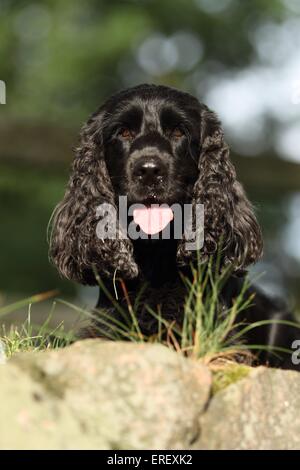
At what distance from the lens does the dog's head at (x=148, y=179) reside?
4.34m

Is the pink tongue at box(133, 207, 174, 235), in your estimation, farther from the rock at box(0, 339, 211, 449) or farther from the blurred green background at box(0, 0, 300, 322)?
the blurred green background at box(0, 0, 300, 322)

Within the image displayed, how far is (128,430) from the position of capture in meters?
2.53

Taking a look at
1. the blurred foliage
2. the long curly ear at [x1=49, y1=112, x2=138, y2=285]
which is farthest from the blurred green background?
the long curly ear at [x1=49, y1=112, x2=138, y2=285]

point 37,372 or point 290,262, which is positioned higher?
point 37,372

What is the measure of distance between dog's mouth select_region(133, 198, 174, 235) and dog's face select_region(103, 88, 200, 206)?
2 cm

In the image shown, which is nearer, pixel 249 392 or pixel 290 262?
pixel 249 392

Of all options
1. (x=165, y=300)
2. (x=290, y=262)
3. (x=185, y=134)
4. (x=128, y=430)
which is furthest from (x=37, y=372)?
(x=290, y=262)

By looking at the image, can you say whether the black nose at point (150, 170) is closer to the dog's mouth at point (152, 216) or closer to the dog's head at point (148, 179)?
the dog's head at point (148, 179)

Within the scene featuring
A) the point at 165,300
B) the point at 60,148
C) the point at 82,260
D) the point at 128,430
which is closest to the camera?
the point at 128,430

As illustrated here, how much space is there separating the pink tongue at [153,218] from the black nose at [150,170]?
153 mm

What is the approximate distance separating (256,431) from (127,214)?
6.36ft

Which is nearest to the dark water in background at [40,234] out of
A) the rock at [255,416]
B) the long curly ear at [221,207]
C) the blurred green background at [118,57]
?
the blurred green background at [118,57]

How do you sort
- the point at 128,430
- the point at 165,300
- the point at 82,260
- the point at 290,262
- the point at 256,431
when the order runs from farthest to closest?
the point at 290,262 < the point at 82,260 < the point at 165,300 < the point at 256,431 < the point at 128,430

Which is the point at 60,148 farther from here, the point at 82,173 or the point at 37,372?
the point at 37,372
